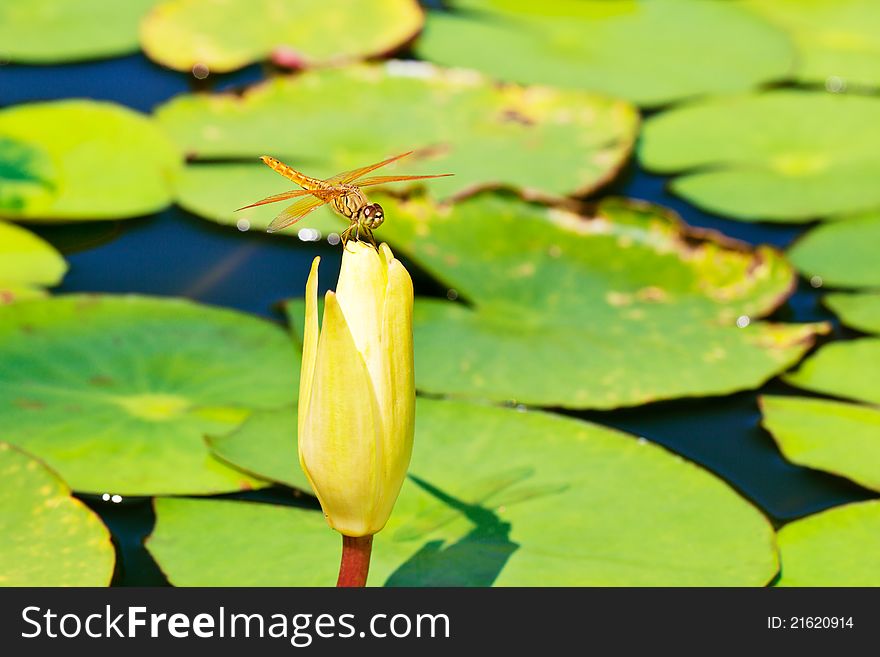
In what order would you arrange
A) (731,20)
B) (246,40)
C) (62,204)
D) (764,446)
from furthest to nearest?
1. (731,20)
2. (246,40)
3. (62,204)
4. (764,446)

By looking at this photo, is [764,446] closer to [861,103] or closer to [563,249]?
[563,249]

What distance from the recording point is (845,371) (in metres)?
2.04

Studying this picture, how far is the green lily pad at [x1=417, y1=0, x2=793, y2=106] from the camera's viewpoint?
313 centimetres

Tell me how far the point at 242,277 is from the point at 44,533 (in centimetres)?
88

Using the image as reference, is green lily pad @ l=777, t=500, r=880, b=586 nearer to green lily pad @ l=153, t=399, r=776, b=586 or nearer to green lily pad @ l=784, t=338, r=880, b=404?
green lily pad @ l=153, t=399, r=776, b=586

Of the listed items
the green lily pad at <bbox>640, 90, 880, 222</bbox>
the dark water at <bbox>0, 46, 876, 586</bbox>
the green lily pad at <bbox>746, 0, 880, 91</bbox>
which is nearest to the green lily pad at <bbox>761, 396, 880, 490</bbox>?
the dark water at <bbox>0, 46, 876, 586</bbox>

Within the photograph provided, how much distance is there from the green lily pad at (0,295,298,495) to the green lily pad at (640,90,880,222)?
47.4 inches

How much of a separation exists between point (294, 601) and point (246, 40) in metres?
2.16

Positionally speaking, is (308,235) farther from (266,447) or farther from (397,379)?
(397,379)

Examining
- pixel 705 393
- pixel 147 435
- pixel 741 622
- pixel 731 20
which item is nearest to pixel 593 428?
pixel 705 393

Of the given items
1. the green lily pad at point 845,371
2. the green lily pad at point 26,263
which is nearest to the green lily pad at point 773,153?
the green lily pad at point 845,371

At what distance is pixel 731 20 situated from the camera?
11.3ft

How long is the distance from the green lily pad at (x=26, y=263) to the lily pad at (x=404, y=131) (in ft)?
1.11

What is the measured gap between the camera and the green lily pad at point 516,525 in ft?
5.01
